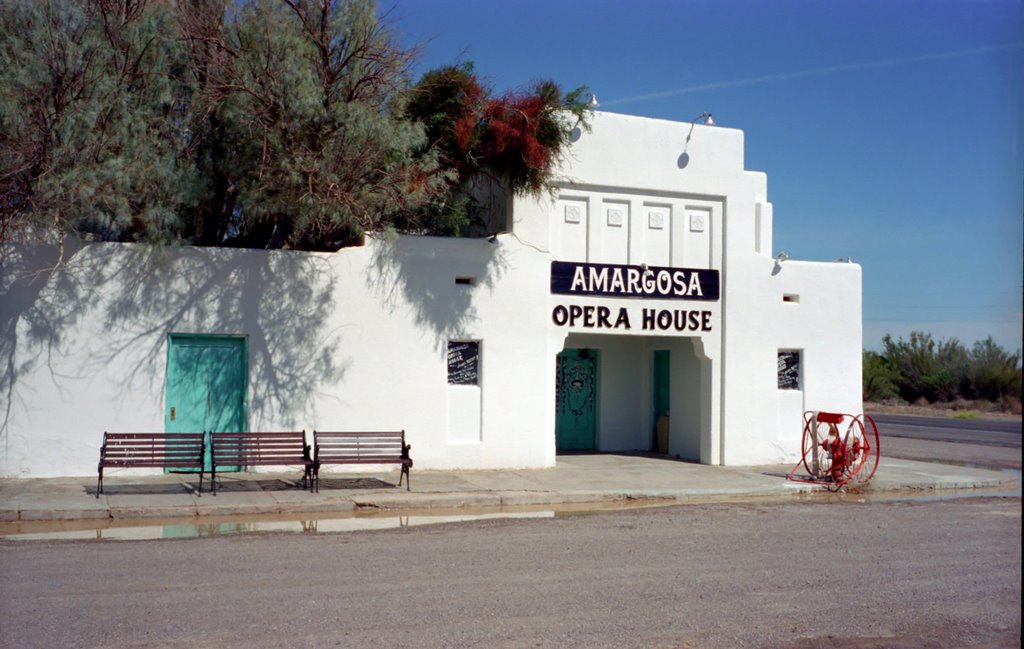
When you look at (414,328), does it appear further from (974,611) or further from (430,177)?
(974,611)

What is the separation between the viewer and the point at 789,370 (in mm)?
20562

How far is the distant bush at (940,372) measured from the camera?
5602 mm

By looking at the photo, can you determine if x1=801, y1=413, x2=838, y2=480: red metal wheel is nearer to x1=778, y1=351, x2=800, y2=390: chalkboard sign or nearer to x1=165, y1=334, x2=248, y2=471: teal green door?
x1=778, y1=351, x2=800, y2=390: chalkboard sign

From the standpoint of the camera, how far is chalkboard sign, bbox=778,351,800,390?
20531mm

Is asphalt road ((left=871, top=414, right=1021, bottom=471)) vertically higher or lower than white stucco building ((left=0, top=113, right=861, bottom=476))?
lower

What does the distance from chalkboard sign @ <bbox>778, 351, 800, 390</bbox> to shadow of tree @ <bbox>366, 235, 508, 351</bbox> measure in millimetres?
6413

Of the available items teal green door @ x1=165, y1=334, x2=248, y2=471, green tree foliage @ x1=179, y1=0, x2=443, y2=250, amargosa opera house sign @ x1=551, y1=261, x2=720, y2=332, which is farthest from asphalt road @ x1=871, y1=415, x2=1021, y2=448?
teal green door @ x1=165, y1=334, x2=248, y2=471

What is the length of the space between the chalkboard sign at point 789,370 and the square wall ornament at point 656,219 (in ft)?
12.5

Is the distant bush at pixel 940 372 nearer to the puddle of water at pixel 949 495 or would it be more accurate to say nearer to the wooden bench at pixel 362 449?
the puddle of water at pixel 949 495

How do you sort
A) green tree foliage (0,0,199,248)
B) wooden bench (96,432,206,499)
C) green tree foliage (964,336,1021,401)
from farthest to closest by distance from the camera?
wooden bench (96,432,206,499) → green tree foliage (0,0,199,248) → green tree foliage (964,336,1021,401)

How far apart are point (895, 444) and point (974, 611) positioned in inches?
833

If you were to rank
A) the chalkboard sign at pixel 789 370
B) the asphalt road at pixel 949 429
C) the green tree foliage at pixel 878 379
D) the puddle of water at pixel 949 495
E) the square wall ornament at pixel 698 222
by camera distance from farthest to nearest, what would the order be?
the green tree foliage at pixel 878 379, the asphalt road at pixel 949 429, the chalkboard sign at pixel 789 370, the square wall ornament at pixel 698 222, the puddle of water at pixel 949 495

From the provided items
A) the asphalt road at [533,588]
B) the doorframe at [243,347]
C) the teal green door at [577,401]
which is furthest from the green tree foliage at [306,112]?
the teal green door at [577,401]

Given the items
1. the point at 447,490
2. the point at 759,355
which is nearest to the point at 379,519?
the point at 447,490
